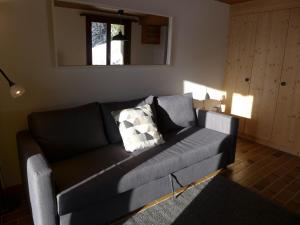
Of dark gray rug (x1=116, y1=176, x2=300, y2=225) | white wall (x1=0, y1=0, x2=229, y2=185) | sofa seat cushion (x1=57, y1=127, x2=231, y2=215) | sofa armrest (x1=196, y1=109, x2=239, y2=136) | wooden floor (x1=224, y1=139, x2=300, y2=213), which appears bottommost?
dark gray rug (x1=116, y1=176, x2=300, y2=225)

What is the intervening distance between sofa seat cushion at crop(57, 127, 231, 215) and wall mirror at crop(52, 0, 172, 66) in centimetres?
107

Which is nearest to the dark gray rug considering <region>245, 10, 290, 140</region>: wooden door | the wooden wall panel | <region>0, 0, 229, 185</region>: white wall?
<region>0, 0, 229, 185</region>: white wall

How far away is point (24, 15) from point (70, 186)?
152 centimetres

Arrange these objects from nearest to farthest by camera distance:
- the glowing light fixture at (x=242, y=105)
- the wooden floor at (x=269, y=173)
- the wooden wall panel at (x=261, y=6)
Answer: the wooden floor at (x=269, y=173), the wooden wall panel at (x=261, y=6), the glowing light fixture at (x=242, y=105)

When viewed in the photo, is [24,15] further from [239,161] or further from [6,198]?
[239,161]

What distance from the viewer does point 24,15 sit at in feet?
6.70

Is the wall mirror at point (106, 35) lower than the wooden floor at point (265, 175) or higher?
higher

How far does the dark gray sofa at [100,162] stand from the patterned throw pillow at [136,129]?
0.25 feet

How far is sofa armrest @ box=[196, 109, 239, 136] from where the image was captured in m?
2.65

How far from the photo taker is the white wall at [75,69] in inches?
81.1

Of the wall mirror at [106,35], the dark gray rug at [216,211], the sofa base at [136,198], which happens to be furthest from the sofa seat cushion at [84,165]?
the wall mirror at [106,35]

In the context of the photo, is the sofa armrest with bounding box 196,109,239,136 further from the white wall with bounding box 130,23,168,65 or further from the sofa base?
the white wall with bounding box 130,23,168,65

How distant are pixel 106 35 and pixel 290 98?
8.27 feet

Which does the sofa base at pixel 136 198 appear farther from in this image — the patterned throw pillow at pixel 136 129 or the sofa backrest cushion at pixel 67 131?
the sofa backrest cushion at pixel 67 131
